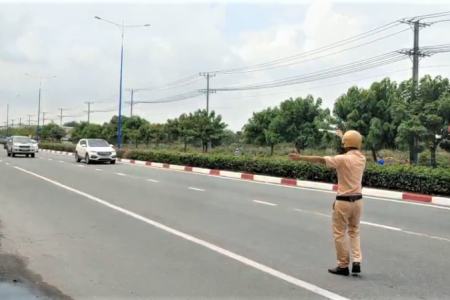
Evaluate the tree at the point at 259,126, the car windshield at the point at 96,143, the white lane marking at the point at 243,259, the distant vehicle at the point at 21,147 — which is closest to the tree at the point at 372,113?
the tree at the point at 259,126

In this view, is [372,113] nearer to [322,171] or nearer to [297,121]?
[322,171]

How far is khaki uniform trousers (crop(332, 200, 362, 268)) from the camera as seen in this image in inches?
211

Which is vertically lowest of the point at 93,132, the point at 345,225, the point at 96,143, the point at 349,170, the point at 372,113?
the point at 345,225

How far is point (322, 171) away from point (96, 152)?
1606 cm

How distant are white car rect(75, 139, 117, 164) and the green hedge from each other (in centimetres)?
378

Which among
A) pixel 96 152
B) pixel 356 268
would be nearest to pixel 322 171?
pixel 356 268

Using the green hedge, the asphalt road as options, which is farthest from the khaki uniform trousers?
the green hedge

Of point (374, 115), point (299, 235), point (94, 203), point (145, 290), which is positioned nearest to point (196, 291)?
point (145, 290)

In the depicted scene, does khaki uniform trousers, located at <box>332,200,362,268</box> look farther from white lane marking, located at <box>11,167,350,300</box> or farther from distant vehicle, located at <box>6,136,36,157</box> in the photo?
distant vehicle, located at <box>6,136,36,157</box>

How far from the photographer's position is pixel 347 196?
535 cm

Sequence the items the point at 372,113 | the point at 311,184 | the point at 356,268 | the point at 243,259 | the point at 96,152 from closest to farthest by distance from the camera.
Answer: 1. the point at 356,268
2. the point at 243,259
3. the point at 311,184
4. the point at 372,113
5. the point at 96,152

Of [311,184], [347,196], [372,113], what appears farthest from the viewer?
[372,113]

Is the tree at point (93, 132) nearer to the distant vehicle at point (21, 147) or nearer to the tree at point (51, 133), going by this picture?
the tree at point (51, 133)

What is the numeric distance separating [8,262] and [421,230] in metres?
6.76
